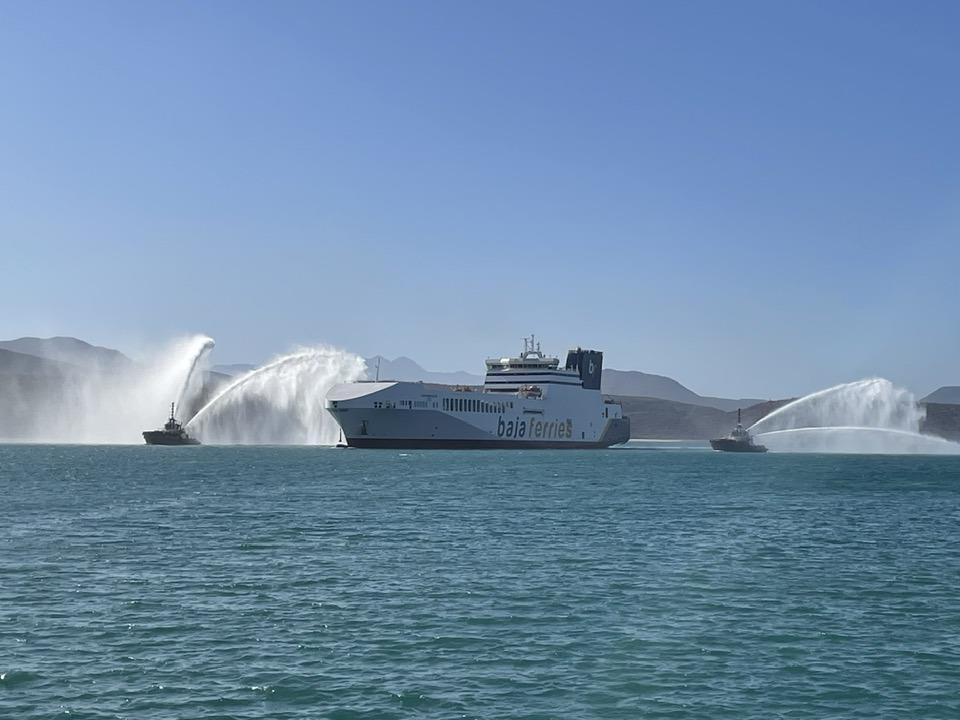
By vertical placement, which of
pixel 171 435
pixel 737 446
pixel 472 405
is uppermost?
pixel 472 405

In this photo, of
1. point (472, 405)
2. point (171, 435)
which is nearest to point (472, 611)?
point (472, 405)

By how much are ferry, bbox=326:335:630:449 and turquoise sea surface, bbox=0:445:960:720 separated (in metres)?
70.8

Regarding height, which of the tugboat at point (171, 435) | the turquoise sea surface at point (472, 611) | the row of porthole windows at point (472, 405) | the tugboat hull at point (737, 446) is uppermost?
the row of porthole windows at point (472, 405)

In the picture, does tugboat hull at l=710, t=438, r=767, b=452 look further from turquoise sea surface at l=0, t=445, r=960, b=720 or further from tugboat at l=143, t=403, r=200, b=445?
turquoise sea surface at l=0, t=445, r=960, b=720

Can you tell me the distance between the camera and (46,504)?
60.7 m

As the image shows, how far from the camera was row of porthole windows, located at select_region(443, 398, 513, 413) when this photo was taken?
452ft

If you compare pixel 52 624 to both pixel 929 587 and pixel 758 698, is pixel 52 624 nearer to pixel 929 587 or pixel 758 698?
pixel 758 698

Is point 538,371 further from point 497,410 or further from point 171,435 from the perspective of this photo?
point 171,435

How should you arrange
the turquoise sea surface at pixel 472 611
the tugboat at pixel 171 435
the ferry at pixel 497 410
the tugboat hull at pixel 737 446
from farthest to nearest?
the tugboat hull at pixel 737 446
the tugboat at pixel 171 435
the ferry at pixel 497 410
the turquoise sea surface at pixel 472 611

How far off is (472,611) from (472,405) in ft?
368

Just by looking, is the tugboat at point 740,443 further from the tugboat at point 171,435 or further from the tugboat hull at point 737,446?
the tugboat at point 171,435

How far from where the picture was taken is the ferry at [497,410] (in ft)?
436

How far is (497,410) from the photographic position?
146m

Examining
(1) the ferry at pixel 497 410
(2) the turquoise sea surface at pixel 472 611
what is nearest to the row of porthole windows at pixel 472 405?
(1) the ferry at pixel 497 410
